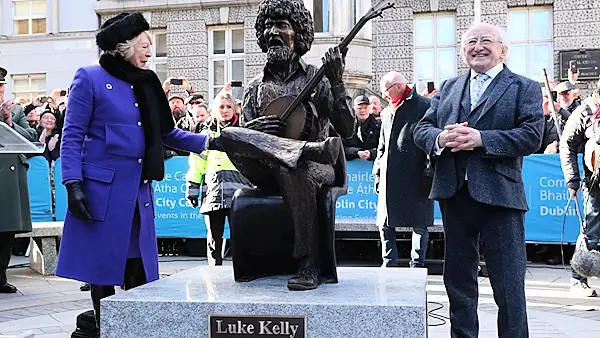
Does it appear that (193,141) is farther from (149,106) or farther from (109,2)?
(109,2)

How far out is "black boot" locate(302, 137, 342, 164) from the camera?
3635 mm

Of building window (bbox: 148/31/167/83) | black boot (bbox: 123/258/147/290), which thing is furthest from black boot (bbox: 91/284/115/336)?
building window (bbox: 148/31/167/83)

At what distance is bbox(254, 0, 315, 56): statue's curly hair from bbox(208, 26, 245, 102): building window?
14978 mm

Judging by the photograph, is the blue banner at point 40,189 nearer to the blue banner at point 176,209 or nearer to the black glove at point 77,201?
the blue banner at point 176,209

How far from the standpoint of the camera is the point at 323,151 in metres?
3.64

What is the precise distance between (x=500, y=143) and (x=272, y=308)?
4.98 feet

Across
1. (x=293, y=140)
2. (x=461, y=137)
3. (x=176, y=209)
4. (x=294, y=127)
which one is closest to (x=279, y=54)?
(x=294, y=127)

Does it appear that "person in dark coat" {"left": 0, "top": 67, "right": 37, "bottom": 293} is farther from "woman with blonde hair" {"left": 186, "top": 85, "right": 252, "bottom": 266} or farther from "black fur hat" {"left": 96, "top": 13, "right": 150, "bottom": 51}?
"black fur hat" {"left": 96, "top": 13, "right": 150, "bottom": 51}

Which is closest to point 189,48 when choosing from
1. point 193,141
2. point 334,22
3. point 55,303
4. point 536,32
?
point 334,22

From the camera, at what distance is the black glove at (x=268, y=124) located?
3916 mm

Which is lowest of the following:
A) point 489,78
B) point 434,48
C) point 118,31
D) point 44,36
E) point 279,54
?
point 489,78

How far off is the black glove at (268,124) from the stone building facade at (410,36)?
13.1 meters

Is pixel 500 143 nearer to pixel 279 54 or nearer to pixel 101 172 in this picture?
pixel 279 54

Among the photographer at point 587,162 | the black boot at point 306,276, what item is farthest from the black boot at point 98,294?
the photographer at point 587,162
